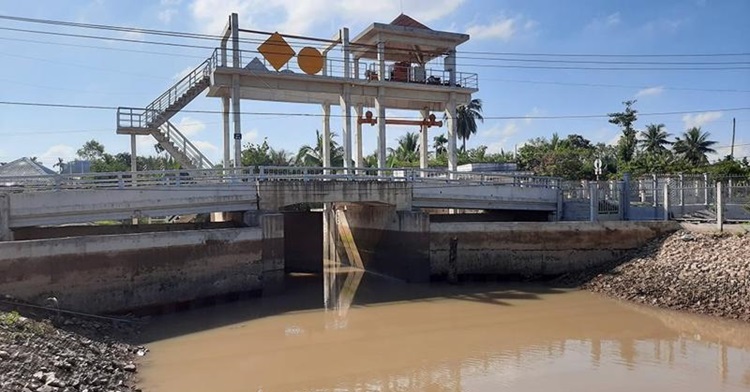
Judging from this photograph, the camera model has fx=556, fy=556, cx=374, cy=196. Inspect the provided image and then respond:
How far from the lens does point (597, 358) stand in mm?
11734

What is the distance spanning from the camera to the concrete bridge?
48.8ft

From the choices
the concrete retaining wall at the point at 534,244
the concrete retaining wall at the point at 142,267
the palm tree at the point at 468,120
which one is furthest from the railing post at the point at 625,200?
the palm tree at the point at 468,120

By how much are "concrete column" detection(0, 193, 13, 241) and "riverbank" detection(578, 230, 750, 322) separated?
1697 centimetres

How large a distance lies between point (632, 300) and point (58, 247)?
1567 cm

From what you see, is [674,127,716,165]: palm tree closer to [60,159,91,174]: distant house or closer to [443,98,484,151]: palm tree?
[443,98,484,151]: palm tree

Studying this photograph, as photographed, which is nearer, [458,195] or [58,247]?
[58,247]

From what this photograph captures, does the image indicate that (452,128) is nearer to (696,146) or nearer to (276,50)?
(276,50)

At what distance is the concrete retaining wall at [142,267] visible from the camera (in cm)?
1268

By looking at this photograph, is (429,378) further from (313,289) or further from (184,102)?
(184,102)

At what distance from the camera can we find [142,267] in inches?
581

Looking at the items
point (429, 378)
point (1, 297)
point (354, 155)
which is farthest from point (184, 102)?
point (429, 378)

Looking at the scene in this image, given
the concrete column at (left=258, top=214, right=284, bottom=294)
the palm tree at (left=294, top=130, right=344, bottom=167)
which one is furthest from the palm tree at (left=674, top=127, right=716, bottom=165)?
the concrete column at (left=258, top=214, right=284, bottom=294)

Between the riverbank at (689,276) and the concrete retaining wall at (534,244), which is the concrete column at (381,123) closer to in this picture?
the concrete retaining wall at (534,244)

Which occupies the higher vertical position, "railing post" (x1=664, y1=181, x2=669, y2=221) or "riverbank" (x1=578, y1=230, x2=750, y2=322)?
"railing post" (x1=664, y1=181, x2=669, y2=221)
